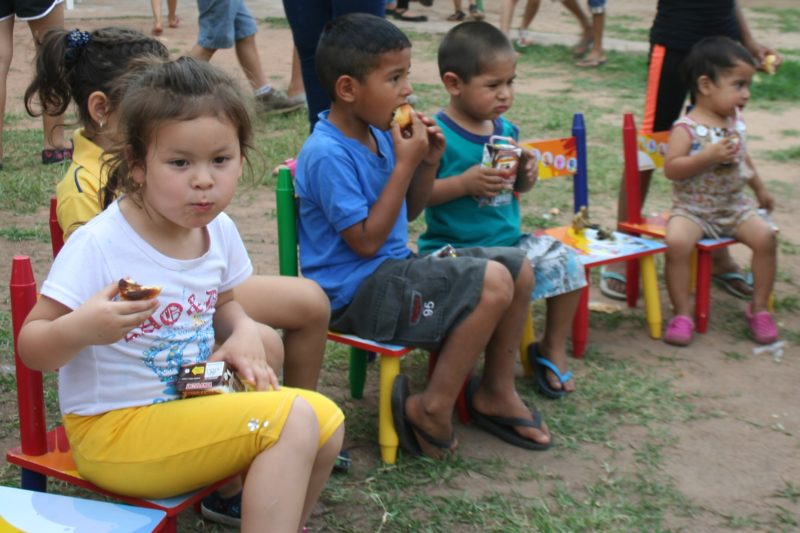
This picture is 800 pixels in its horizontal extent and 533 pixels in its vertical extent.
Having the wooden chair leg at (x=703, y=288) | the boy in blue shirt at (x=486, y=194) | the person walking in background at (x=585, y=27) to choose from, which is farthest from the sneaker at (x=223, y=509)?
the person walking in background at (x=585, y=27)

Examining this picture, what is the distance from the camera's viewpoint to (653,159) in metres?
4.47

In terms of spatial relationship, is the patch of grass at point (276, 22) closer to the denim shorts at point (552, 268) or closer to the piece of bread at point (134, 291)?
the denim shorts at point (552, 268)

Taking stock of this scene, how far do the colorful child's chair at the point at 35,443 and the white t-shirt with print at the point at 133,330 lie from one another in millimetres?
158

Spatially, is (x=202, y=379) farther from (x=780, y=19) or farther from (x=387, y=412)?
(x=780, y=19)

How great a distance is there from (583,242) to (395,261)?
47.4 inches

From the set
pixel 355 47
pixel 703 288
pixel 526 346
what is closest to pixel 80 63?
pixel 355 47

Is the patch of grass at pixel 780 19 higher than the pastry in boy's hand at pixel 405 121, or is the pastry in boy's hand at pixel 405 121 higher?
the pastry in boy's hand at pixel 405 121

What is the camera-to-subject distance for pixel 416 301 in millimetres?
3039

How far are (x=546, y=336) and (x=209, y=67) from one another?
5.77 feet

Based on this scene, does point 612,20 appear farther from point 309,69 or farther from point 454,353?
point 454,353

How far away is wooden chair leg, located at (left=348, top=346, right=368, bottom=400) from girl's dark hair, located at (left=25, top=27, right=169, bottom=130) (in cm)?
→ 117

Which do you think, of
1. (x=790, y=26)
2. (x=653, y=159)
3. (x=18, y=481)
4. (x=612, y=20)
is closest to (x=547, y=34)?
(x=612, y=20)

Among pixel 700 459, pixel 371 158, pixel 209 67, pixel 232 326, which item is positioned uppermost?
pixel 209 67

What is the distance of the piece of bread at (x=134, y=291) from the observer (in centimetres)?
202
